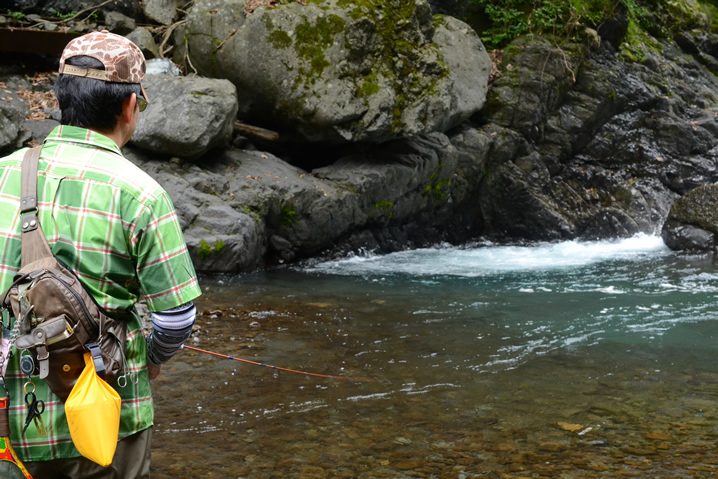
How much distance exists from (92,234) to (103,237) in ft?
0.10

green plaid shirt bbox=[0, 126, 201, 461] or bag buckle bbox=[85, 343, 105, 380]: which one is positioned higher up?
green plaid shirt bbox=[0, 126, 201, 461]

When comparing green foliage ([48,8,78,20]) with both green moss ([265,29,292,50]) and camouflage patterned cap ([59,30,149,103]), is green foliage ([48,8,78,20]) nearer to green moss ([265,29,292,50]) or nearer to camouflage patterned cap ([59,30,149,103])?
green moss ([265,29,292,50])

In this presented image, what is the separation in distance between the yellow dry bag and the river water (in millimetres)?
2157

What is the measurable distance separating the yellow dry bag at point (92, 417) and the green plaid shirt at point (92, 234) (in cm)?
11

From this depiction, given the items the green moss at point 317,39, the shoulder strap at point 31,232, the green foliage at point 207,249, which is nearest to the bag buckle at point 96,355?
the shoulder strap at point 31,232

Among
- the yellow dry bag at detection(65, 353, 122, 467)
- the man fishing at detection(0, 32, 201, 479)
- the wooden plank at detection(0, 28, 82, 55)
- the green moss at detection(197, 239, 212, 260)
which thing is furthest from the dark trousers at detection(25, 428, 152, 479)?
the wooden plank at detection(0, 28, 82, 55)

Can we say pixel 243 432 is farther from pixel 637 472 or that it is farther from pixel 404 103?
pixel 404 103

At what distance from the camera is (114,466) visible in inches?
78.4

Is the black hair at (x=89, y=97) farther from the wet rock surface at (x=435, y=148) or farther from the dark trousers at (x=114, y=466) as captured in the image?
the wet rock surface at (x=435, y=148)

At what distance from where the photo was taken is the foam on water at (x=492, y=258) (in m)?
11.4

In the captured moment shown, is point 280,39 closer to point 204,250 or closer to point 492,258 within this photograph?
point 204,250

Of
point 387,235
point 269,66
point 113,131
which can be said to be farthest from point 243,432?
point 387,235

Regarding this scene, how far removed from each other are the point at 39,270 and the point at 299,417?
3223mm

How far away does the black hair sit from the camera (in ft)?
6.52
